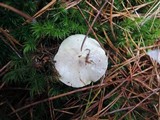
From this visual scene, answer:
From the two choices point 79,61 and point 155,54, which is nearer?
point 79,61

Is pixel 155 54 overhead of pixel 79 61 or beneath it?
beneath

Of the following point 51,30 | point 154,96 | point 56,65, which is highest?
point 51,30

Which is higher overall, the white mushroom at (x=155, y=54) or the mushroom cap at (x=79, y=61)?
the mushroom cap at (x=79, y=61)

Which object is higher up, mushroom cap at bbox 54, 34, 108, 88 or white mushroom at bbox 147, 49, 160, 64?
mushroom cap at bbox 54, 34, 108, 88

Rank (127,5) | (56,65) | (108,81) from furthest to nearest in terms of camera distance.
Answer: (127,5) → (108,81) → (56,65)

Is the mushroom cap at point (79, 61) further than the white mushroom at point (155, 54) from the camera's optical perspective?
No

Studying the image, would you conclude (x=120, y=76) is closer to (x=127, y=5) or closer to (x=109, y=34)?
(x=109, y=34)

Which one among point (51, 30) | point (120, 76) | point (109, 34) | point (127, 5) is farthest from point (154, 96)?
point (51, 30)

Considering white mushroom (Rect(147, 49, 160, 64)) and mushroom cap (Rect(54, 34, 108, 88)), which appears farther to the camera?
white mushroom (Rect(147, 49, 160, 64))
